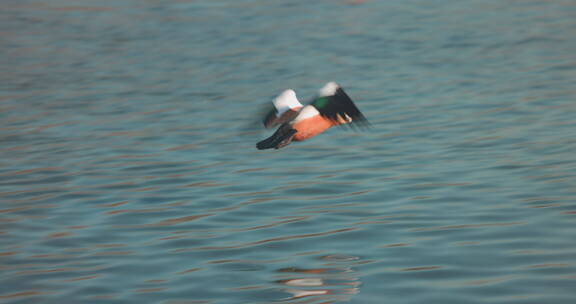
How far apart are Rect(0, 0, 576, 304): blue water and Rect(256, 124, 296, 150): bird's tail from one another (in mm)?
654

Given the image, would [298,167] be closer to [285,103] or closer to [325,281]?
[285,103]

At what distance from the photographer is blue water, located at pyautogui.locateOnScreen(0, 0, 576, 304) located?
6590mm

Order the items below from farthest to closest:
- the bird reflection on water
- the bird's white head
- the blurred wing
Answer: the bird's white head, the blurred wing, the bird reflection on water

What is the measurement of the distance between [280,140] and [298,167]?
2.88m

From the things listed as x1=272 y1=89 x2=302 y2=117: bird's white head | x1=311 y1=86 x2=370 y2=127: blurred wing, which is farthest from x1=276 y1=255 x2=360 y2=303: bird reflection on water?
x1=272 y1=89 x2=302 y2=117: bird's white head

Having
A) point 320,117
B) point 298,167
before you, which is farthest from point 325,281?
point 298,167

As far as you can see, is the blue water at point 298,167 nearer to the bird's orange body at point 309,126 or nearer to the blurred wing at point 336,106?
the bird's orange body at point 309,126

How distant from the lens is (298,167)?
9430 mm

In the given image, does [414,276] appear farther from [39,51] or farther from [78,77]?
[39,51]

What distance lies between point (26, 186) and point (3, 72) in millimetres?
6486

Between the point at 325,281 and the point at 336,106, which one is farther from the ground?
the point at 336,106

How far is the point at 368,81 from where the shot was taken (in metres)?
13.1

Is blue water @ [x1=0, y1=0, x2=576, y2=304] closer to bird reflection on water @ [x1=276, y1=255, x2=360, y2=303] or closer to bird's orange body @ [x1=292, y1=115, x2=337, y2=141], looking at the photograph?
bird reflection on water @ [x1=276, y1=255, x2=360, y2=303]

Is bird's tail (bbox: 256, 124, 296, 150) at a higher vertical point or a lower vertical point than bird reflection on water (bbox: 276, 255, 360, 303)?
higher
